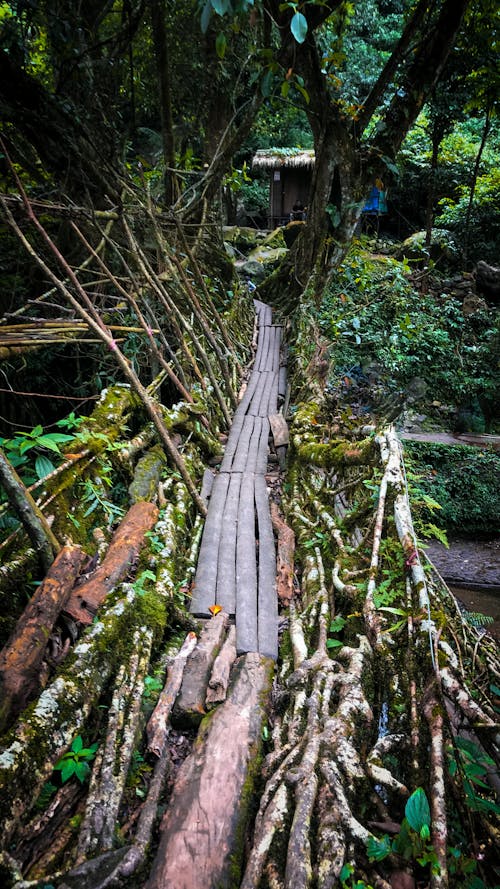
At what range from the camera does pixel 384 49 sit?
16484 mm

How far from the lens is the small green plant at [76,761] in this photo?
1812mm

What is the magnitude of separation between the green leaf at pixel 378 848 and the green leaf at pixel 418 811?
0.12 metres

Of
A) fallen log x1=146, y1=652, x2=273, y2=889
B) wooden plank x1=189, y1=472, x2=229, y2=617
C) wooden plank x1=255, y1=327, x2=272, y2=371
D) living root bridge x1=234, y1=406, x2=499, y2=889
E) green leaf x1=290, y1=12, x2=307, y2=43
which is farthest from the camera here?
wooden plank x1=255, y1=327, x2=272, y2=371

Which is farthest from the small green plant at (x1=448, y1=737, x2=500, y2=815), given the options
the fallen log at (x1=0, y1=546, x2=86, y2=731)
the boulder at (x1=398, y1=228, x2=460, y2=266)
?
the boulder at (x1=398, y1=228, x2=460, y2=266)

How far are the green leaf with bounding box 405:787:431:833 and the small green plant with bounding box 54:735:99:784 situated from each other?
1.23m

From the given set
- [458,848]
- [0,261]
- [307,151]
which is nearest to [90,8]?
[0,261]

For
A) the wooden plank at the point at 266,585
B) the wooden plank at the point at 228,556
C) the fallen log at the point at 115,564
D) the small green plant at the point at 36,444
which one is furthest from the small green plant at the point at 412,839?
the small green plant at the point at 36,444

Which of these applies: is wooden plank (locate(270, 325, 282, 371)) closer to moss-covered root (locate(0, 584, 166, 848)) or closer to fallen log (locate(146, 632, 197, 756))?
fallen log (locate(146, 632, 197, 756))

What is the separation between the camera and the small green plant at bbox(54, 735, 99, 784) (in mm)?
1812

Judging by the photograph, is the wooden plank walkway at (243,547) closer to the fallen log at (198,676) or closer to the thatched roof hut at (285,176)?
the fallen log at (198,676)

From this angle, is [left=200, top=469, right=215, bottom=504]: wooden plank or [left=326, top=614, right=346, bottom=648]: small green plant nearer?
[left=326, top=614, right=346, bottom=648]: small green plant

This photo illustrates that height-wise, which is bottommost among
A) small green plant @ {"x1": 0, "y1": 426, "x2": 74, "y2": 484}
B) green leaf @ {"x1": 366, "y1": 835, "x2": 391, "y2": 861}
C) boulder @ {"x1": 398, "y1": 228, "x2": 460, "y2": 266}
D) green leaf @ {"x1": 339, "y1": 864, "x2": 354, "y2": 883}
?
green leaf @ {"x1": 339, "y1": 864, "x2": 354, "y2": 883}

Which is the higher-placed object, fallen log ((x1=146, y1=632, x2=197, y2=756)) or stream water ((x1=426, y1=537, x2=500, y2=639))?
fallen log ((x1=146, y1=632, x2=197, y2=756))

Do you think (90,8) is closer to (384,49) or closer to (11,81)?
(11,81)
